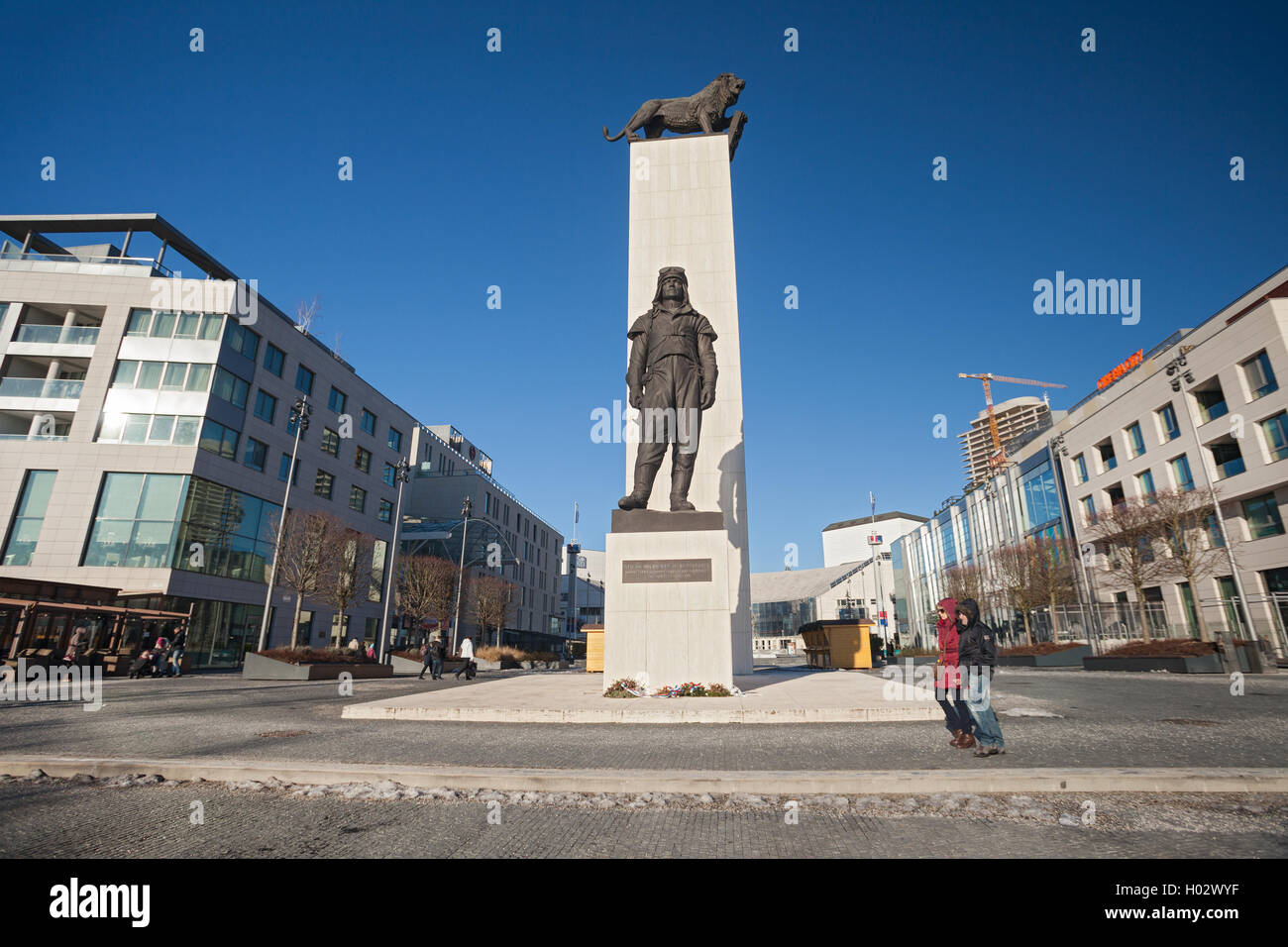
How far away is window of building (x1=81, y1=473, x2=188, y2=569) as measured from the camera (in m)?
33.6

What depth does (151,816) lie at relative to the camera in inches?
185

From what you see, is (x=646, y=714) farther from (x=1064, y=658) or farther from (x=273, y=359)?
Answer: (x=273, y=359)

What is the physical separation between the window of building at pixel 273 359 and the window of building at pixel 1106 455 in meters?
58.8

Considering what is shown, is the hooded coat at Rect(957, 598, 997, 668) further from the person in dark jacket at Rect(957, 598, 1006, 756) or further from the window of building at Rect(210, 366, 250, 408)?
the window of building at Rect(210, 366, 250, 408)

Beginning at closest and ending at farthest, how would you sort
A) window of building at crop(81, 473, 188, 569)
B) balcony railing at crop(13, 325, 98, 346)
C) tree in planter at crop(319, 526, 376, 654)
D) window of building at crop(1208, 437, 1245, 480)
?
window of building at crop(81, 473, 188, 569) < window of building at crop(1208, 437, 1245, 480) < tree in planter at crop(319, 526, 376, 654) < balcony railing at crop(13, 325, 98, 346)

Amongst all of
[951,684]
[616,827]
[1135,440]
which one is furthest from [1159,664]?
[616,827]

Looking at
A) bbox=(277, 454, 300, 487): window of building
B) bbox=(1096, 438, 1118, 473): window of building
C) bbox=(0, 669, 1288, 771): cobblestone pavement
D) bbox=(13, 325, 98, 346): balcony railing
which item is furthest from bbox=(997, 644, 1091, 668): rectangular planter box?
bbox=(13, 325, 98, 346): balcony railing

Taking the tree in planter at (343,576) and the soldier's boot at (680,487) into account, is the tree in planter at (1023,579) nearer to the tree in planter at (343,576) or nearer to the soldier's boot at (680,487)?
the soldier's boot at (680,487)

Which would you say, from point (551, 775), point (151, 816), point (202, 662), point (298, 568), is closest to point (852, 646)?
point (551, 775)

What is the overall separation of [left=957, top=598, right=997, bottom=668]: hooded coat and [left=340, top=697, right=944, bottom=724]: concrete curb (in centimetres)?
266

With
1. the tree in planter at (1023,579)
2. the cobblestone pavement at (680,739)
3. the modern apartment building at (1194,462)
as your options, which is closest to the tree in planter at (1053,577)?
the tree in planter at (1023,579)

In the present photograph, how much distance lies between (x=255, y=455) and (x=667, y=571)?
38.0m

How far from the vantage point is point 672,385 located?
42.5ft
